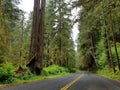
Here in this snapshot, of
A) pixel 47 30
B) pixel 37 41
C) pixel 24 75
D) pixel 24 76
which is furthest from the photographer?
pixel 47 30

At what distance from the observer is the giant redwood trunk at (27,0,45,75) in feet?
103

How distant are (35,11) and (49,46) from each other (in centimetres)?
2768

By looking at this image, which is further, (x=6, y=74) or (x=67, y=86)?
(x=6, y=74)

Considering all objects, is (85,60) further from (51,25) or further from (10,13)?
(10,13)

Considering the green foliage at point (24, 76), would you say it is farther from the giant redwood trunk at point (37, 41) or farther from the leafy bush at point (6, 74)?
the giant redwood trunk at point (37, 41)

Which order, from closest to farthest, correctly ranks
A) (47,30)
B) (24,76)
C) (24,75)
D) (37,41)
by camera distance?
1. (24,76)
2. (24,75)
3. (37,41)
4. (47,30)

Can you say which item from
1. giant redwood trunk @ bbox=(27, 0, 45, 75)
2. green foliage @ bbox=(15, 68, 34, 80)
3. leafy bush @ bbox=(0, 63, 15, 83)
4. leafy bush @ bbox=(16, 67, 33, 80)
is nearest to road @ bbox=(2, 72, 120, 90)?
leafy bush @ bbox=(0, 63, 15, 83)

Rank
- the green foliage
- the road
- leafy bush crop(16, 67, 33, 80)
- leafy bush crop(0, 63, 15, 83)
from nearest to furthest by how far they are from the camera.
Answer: the road → leafy bush crop(0, 63, 15, 83) → the green foliage → leafy bush crop(16, 67, 33, 80)

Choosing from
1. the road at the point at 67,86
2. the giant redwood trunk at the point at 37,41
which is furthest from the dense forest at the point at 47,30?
the road at the point at 67,86

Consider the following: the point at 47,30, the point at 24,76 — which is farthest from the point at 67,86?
the point at 47,30

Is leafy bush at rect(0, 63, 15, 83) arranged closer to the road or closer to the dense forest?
the dense forest

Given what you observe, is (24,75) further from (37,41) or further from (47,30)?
(47,30)

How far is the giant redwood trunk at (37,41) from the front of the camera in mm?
31469

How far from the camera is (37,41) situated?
3269cm
